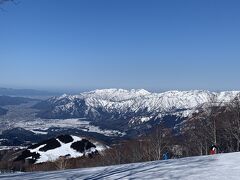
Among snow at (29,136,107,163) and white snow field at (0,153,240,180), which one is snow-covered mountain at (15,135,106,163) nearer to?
snow at (29,136,107,163)

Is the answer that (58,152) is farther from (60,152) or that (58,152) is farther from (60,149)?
(60,149)

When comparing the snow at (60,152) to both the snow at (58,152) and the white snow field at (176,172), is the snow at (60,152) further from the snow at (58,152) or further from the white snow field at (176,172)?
the white snow field at (176,172)

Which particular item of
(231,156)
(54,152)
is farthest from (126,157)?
(54,152)

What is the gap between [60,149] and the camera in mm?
109125

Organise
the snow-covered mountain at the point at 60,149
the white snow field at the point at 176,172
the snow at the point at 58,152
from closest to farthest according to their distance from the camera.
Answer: the white snow field at the point at 176,172
the snow at the point at 58,152
the snow-covered mountain at the point at 60,149

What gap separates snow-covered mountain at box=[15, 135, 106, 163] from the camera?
10162 cm

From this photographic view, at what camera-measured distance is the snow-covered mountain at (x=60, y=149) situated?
4001 inches

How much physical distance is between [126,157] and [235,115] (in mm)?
17296

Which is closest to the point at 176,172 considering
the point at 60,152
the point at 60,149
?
the point at 60,152

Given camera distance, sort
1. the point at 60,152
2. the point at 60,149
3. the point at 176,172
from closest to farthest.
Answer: the point at 176,172 → the point at 60,152 → the point at 60,149

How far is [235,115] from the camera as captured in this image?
4266cm

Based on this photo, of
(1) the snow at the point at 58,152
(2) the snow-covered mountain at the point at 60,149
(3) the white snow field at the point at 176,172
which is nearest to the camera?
(3) the white snow field at the point at 176,172

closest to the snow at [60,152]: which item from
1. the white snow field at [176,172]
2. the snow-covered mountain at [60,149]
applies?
the snow-covered mountain at [60,149]

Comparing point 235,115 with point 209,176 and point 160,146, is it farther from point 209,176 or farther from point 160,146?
point 209,176
